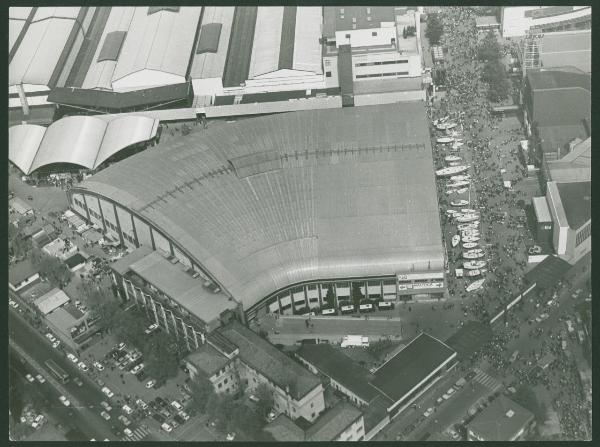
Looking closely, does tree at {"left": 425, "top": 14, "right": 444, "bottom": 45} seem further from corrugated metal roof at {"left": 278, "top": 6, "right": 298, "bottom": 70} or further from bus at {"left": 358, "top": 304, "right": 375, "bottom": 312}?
bus at {"left": 358, "top": 304, "right": 375, "bottom": 312}

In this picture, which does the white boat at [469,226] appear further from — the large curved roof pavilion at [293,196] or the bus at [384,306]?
the bus at [384,306]

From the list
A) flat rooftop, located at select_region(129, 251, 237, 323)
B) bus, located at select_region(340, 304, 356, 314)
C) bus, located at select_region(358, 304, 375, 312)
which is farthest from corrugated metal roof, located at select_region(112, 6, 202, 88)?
bus, located at select_region(358, 304, 375, 312)

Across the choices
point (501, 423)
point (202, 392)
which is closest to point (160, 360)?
point (202, 392)

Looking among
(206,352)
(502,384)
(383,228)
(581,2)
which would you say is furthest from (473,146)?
(206,352)

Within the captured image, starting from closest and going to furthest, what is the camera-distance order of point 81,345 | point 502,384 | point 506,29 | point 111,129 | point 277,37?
point 502,384 < point 81,345 < point 111,129 < point 277,37 < point 506,29

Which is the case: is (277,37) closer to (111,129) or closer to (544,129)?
(111,129)

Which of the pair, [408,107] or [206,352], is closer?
[206,352]

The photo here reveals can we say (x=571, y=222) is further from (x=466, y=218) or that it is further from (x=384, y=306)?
(x=384, y=306)
